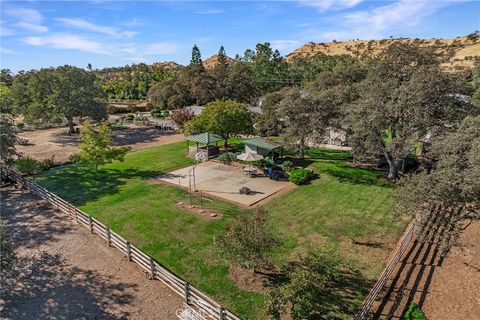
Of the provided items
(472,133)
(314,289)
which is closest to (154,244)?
(314,289)

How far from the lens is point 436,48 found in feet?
341

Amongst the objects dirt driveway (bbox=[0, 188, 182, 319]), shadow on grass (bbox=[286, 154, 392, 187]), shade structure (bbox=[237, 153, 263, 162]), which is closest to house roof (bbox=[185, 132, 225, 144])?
shade structure (bbox=[237, 153, 263, 162])

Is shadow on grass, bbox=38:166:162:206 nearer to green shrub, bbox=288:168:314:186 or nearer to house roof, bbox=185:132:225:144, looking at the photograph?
house roof, bbox=185:132:225:144

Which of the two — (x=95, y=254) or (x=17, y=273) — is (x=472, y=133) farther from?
(x=17, y=273)

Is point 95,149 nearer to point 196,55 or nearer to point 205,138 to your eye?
point 205,138

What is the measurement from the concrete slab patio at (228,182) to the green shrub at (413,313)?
1117 cm

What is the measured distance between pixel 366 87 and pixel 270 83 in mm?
55216

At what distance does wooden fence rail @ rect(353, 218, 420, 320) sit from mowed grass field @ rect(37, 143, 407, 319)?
1.59 ft

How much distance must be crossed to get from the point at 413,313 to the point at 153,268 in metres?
9.93

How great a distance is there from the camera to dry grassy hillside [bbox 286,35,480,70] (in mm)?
86500

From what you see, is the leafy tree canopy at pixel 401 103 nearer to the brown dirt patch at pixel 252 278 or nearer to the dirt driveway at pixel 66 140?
the brown dirt patch at pixel 252 278

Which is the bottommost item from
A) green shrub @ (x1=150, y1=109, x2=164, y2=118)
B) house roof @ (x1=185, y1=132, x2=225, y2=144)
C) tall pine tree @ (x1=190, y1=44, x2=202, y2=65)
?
house roof @ (x1=185, y1=132, x2=225, y2=144)

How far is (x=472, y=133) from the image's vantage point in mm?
14133

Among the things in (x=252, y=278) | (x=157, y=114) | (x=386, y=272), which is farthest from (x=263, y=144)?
(x=157, y=114)
